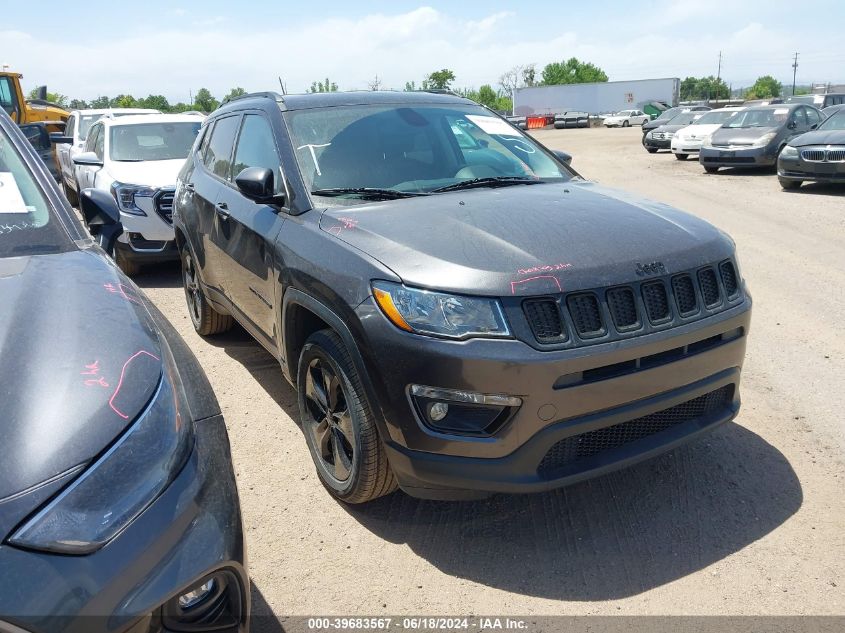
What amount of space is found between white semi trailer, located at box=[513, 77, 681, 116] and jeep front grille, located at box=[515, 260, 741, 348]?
235 feet

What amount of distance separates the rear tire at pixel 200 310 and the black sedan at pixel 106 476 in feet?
10.8

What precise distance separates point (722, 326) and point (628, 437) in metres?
0.61

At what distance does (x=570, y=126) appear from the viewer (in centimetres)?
5641

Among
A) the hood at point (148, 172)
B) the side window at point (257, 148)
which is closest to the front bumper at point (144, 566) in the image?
the side window at point (257, 148)

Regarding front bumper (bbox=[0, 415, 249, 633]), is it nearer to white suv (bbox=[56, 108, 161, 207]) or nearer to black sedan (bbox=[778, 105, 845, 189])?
white suv (bbox=[56, 108, 161, 207])

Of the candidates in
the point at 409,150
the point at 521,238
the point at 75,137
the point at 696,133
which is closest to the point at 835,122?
the point at 696,133

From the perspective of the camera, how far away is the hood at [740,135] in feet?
51.5

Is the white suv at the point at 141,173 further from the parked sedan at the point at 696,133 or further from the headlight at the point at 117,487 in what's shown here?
the parked sedan at the point at 696,133

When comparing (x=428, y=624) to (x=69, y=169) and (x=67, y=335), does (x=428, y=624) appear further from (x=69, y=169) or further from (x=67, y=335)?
(x=69, y=169)

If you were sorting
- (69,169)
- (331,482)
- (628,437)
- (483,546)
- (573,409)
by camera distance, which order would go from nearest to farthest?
(573,409) → (628,437) → (483,546) → (331,482) → (69,169)

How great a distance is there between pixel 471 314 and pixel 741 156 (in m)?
15.3

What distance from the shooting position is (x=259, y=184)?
3270 millimetres

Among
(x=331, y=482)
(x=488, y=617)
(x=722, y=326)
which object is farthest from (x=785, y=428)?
(x=331, y=482)

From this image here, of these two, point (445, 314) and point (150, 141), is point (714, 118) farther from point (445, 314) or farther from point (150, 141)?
point (445, 314)
